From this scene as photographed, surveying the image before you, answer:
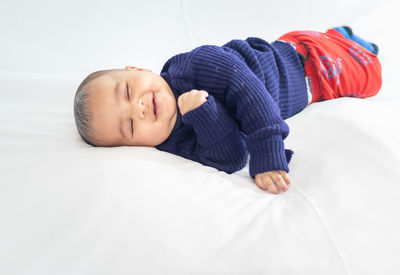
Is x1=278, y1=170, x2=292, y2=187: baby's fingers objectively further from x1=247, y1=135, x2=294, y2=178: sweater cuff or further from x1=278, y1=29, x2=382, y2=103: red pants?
x1=278, y1=29, x2=382, y2=103: red pants

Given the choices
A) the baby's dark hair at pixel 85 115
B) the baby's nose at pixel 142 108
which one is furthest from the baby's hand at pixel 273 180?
the baby's dark hair at pixel 85 115

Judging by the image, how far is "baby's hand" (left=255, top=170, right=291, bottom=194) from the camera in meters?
0.68

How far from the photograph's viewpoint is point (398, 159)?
63 centimetres

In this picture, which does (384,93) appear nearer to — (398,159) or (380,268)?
(398,159)

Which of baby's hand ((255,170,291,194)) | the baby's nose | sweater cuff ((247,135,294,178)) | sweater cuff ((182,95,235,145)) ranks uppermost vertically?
the baby's nose

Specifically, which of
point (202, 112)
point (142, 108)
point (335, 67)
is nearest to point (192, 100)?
point (202, 112)

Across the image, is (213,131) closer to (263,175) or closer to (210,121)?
(210,121)

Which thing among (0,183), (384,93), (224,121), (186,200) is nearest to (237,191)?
(186,200)

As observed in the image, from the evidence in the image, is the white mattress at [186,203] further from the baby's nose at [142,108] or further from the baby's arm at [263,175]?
the baby's nose at [142,108]

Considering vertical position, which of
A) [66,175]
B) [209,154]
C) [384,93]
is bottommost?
[384,93]

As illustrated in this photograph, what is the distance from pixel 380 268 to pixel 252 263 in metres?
0.20

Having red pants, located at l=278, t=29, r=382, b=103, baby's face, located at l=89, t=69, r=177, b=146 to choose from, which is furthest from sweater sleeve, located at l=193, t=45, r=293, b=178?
red pants, located at l=278, t=29, r=382, b=103

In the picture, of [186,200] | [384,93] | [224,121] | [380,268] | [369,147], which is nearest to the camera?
[380,268]

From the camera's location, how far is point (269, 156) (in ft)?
2.43
